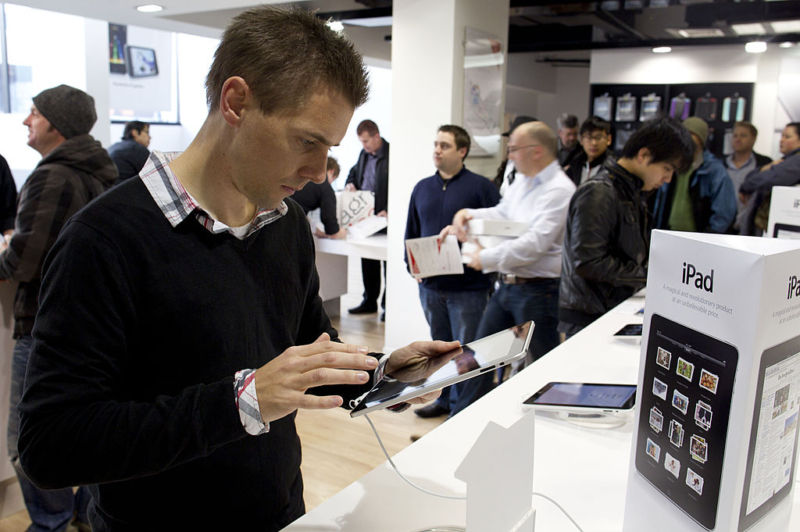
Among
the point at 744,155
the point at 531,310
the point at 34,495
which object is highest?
the point at 744,155

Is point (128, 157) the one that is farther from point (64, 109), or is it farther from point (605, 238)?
point (605, 238)

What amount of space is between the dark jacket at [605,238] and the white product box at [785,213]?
549 mm

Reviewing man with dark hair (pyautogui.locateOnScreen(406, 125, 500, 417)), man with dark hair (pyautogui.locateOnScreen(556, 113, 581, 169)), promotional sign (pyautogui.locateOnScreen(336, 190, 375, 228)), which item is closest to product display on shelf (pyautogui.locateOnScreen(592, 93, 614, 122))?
man with dark hair (pyautogui.locateOnScreen(556, 113, 581, 169))

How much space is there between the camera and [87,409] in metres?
0.95

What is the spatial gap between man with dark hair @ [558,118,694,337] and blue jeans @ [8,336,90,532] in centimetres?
212

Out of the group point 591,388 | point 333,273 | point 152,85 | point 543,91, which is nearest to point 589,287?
point 591,388

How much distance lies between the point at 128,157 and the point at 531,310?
12.5 feet

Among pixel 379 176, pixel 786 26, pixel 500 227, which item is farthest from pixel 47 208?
pixel 786 26

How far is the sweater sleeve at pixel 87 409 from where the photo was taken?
0.94 meters

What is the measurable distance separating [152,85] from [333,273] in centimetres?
546

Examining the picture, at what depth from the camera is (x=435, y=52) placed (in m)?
4.44

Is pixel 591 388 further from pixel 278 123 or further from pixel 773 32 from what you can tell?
pixel 773 32

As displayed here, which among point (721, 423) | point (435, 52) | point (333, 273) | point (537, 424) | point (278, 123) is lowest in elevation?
point (333, 273)

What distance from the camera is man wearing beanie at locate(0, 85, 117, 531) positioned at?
2379 millimetres
